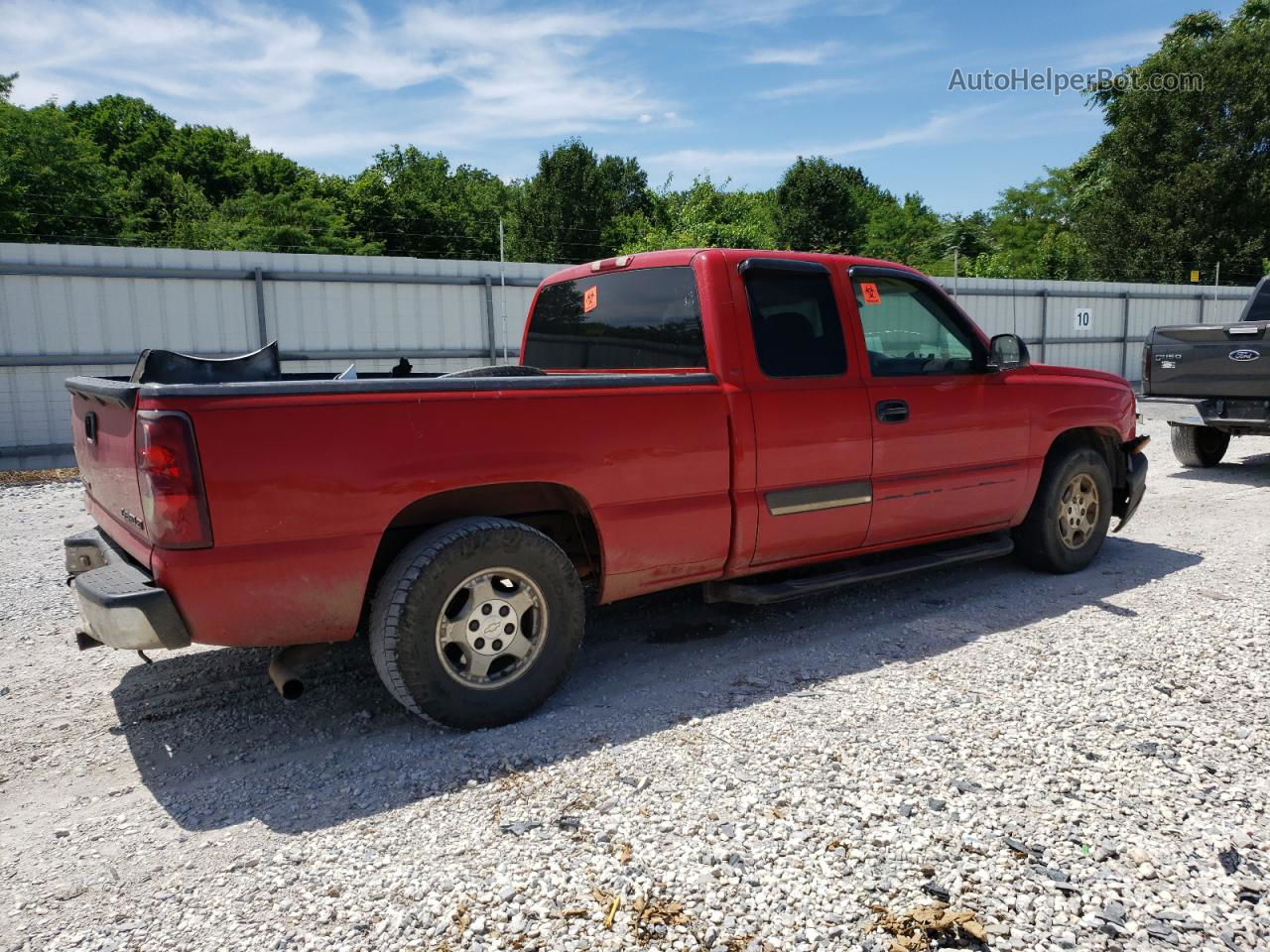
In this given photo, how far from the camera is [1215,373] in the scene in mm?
8953

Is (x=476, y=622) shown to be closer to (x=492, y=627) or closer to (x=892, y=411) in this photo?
(x=492, y=627)

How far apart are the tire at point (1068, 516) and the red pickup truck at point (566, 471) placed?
0.09 ft

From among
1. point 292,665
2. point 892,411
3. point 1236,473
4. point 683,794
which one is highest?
point 892,411

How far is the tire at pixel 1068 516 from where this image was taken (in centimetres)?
552

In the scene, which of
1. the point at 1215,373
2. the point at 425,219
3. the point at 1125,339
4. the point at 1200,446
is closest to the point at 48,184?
the point at 425,219

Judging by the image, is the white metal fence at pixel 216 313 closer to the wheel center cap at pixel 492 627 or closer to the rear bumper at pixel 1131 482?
Result: the rear bumper at pixel 1131 482

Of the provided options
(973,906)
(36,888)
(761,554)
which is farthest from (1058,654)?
(36,888)

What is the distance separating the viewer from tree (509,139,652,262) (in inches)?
1711

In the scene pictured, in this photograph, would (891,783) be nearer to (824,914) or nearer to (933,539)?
(824,914)

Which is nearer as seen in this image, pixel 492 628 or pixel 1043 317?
pixel 492 628

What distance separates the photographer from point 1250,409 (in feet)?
28.9

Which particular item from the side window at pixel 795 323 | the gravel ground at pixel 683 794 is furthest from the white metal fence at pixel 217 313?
the side window at pixel 795 323

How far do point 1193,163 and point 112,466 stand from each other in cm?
4390

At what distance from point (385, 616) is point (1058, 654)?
3068mm
